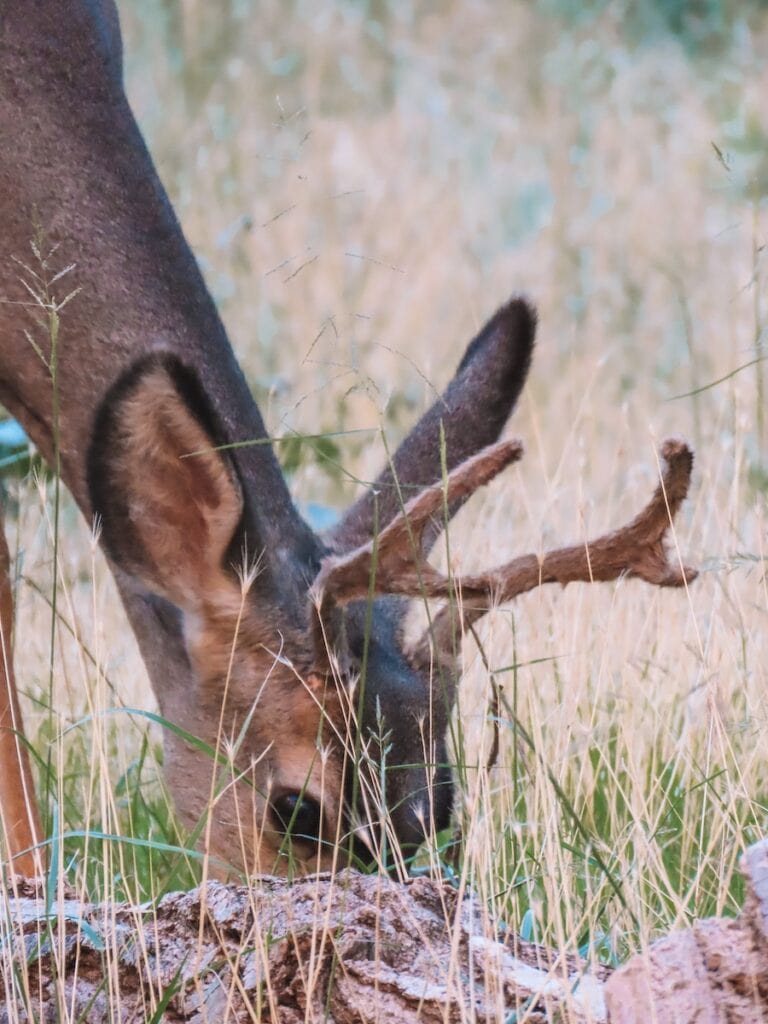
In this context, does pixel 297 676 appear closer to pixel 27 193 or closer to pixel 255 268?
pixel 27 193

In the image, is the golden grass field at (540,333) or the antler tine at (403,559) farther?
the golden grass field at (540,333)

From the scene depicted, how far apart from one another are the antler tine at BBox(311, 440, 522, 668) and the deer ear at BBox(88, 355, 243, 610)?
31 cm

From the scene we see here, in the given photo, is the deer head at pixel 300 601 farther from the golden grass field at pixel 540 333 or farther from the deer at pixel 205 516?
the golden grass field at pixel 540 333

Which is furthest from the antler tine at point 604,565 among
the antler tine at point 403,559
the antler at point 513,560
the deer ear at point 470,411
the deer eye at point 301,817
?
the deer ear at point 470,411

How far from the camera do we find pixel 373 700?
433cm

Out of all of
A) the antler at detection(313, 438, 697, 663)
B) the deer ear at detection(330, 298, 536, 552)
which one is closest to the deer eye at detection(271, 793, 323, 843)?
the antler at detection(313, 438, 697, 663)

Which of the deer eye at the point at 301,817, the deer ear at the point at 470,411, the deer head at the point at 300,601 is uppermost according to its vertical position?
the deer ear at the point at 470,411

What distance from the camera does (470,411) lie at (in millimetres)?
4934

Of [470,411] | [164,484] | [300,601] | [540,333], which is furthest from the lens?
[540,333]

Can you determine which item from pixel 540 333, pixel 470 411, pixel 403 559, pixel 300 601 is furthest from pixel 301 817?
pixel 540 333

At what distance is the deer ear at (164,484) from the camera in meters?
4.09

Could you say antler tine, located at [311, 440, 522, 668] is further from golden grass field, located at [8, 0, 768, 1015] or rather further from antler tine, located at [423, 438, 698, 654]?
golden grass field, located at [8, 0, 768, 1015]

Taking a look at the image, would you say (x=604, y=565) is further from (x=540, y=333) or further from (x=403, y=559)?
(x=540, y=333)

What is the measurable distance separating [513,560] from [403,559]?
0.89 feet
